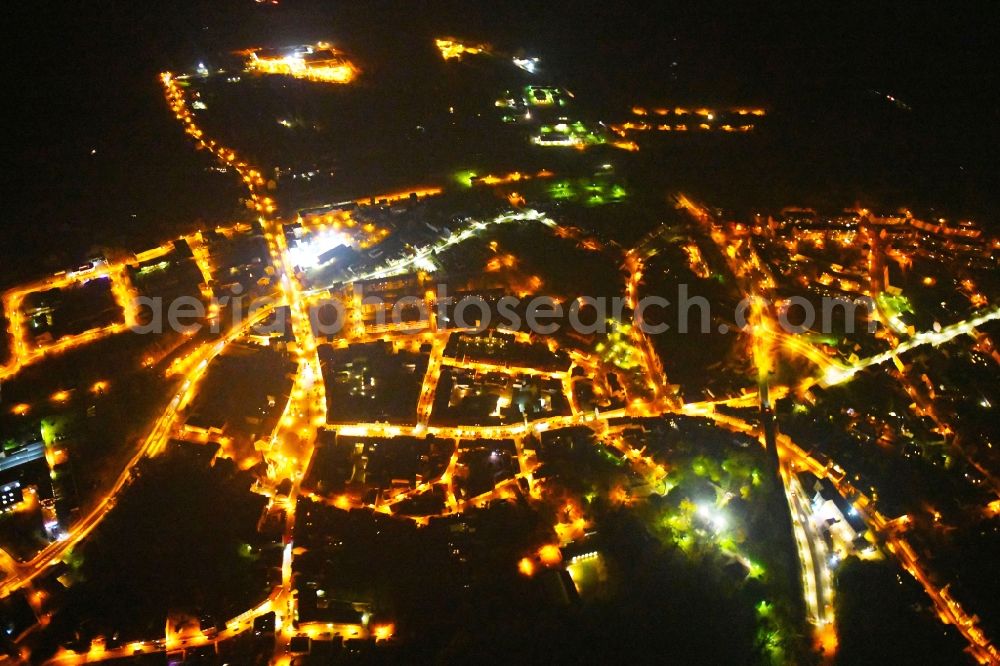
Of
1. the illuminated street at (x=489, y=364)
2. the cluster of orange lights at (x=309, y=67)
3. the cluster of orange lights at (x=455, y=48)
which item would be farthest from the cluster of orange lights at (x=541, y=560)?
the cluster of orange lights at (x=455, y=48)

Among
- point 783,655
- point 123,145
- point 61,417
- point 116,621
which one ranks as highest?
point 123,145

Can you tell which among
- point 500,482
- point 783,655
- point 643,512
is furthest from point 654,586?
point 500,482

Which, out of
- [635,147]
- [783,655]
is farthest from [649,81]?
[783,655]

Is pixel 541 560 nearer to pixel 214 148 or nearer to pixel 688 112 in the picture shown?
pixel 214 148

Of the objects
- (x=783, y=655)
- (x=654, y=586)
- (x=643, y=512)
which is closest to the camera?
(x=783, y=655)

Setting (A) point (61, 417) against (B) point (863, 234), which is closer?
(A) point (61, 417)

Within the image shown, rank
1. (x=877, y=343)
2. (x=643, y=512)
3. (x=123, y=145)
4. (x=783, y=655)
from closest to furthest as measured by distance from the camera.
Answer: (x=783, y=655) < (x=643, y=512) < (x=877, y=343) < (x=123, y=145)

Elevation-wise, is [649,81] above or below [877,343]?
above

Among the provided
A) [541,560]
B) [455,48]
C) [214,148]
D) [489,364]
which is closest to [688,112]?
[455,48]

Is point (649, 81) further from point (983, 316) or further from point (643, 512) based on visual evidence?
point (643, 512)

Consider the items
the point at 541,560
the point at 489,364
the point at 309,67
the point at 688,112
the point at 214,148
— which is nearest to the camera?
the point at 541,560
